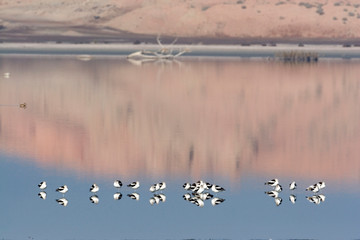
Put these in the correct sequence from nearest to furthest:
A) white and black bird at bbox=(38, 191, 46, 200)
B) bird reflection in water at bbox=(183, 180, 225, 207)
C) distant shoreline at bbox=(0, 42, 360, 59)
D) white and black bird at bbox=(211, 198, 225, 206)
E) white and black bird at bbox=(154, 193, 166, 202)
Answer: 1. bird reflection in water at bbox=(183, 180, 225, 207)
2. white and black bird at bbox=(211, 198, 225, 206)
3. white and black bird at bbox=(154, 193, 166, 202)
4. white and black bird at bbox=(38, 191, 46, 200)
5. distant shoreline at bbox=(0, 42, 360, 59)

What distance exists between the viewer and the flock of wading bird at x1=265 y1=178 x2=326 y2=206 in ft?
54.1

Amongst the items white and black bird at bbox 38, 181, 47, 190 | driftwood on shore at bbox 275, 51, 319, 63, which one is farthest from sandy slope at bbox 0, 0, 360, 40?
white and black bird at bbox 38, 181, 47, 190

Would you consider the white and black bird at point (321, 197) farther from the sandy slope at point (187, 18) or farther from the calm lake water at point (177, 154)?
the sandy slope at point (187, 18)

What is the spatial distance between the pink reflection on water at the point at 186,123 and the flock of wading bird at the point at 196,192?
1.72 metres

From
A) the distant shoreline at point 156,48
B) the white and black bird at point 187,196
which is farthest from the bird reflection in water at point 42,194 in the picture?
the distant shoreline at point 156,48

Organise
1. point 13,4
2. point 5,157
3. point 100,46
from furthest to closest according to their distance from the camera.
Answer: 1. point 13,4
2. point 100,46
3. point 5,157

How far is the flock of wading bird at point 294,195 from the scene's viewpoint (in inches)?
650

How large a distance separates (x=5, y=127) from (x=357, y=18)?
94.1 metres

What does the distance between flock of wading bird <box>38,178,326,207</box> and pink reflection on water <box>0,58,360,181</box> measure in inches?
67.9

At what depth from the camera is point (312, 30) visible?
113m

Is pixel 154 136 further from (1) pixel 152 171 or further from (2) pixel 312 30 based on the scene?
(2) pixel 312 30

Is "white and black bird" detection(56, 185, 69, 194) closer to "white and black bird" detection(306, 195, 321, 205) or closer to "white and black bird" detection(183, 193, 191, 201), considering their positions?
"white and black bird" detection(183, 193, 191, 201)

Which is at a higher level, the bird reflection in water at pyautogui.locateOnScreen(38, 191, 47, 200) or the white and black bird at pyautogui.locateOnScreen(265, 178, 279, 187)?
the white and black bird at pyautogui.locateOnScreen(265, 178, 279, 187)

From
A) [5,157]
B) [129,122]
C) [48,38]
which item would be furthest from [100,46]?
[5,157]
